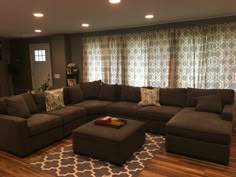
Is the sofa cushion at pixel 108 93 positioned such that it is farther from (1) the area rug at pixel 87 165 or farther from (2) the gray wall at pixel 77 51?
(1) the area rug at pixel 87 165

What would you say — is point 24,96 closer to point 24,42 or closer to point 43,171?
point 43,171

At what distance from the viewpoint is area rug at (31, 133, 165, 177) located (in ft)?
8.96

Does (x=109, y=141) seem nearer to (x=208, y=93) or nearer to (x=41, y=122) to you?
(x=41, y=122)

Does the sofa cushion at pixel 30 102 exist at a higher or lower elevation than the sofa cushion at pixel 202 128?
higher

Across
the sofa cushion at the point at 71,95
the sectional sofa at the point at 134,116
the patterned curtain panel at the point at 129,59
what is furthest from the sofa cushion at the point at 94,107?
the patterned curtain panel at the point at 129,59

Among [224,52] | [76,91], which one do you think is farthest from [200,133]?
[76,91]

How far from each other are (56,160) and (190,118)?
2296mm

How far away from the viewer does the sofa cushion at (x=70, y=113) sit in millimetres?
3937

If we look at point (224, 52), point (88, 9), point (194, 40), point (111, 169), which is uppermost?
point (88, 9)

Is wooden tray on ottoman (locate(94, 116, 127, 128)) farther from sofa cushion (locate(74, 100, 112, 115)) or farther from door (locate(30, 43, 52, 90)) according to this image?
door (locate(30, 43, 52, 90))

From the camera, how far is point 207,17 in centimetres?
418

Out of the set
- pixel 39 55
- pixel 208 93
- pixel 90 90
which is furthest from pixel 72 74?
pixel 208 93

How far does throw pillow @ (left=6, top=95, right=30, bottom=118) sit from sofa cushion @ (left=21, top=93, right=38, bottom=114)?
18 cm

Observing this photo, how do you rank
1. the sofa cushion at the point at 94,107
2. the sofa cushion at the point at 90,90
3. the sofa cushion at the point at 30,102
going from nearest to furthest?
the sofa cushion at the point at 30,102 → the sofa cushion at the point at 94,107 → the sofa cushion at the point at 90,90
